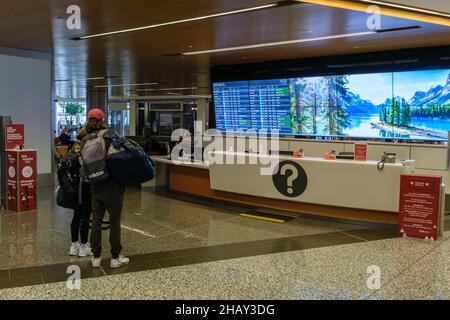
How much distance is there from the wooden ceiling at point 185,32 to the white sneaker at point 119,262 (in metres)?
2.79

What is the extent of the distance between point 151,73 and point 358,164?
7186mm

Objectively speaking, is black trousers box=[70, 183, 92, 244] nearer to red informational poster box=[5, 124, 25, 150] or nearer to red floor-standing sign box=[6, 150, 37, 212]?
red floor-standing sign box=[6, 150, 37, 212]

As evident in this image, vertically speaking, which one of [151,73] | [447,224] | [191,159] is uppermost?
[151,73]

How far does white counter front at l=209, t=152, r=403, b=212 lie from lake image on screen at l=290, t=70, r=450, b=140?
5.92 feet

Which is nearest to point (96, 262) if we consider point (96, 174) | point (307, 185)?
point (96, 174)

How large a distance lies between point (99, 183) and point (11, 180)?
147 inches

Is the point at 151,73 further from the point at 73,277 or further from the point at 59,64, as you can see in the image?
the point at 73,277

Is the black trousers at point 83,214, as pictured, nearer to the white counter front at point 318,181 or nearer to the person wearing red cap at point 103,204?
the person wearing red cap at point 103,204

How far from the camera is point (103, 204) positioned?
4.13 meters

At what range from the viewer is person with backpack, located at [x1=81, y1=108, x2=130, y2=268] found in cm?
396

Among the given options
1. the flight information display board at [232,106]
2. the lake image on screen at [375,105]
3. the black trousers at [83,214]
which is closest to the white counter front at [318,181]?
the lake image on screen at [375,105]

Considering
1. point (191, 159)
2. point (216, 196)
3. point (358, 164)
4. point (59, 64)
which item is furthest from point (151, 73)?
point (358, 164)

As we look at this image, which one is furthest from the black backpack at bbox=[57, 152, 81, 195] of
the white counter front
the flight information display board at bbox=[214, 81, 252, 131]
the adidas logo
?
the flight information display board at bbox=[214, 81, 252, 131]
